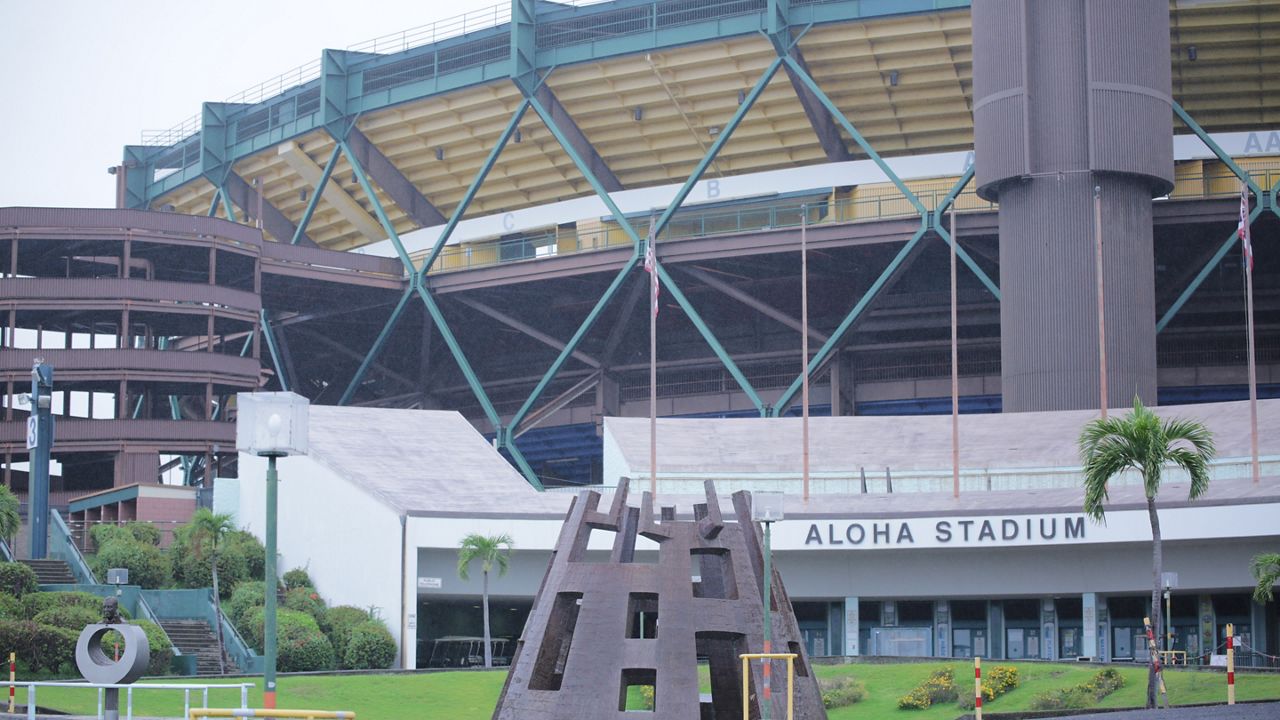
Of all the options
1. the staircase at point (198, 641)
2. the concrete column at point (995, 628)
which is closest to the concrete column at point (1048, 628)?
the concrete column at point (995, 628)

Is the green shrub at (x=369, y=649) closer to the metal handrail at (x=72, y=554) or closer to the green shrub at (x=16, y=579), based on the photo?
the metal handrail at (x=72, y=554)

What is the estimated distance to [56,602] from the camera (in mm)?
42375

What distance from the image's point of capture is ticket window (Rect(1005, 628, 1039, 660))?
148ft

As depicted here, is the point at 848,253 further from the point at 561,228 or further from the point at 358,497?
the point at 358,497

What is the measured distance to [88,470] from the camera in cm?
7144

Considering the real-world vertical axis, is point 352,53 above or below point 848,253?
above

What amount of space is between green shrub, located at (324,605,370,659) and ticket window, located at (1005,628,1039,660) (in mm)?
17742

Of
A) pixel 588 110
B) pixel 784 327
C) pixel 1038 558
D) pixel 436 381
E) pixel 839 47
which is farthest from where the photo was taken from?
pixel 436 381

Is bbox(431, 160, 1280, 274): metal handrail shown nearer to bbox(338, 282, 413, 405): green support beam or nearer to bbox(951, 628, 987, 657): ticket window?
bbox(338, 282, 413, 405): green support beam

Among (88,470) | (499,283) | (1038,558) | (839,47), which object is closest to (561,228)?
(499,283)

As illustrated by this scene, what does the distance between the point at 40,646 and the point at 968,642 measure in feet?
79.8

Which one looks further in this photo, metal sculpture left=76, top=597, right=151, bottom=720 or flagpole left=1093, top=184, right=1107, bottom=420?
flagpole left=1093, top=184, right=1107, bottom=420

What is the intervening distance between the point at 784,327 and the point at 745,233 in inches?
362

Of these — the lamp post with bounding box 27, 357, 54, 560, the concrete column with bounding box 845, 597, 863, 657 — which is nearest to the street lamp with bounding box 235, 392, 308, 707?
the concrete column with bounding box 845, 597, 863, 657
